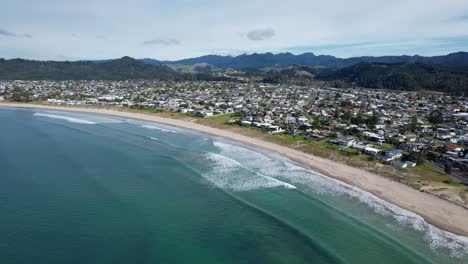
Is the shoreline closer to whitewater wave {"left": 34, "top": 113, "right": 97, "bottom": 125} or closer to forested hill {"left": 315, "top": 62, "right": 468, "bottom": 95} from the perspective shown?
whitewater wave {"left": 34, "top": 113, "right": 97, "bottom": 125}

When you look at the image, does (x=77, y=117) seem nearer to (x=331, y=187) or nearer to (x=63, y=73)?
(x=331, y=187)

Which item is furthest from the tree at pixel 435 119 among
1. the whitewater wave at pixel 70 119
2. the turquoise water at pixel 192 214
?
the whitewater wave at pixel 70 119

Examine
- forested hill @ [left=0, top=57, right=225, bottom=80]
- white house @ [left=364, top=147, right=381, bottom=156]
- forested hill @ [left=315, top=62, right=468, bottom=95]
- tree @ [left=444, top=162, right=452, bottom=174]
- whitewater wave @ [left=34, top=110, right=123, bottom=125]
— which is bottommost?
tree @ [left=444, top=162, right=452, bottom=174]

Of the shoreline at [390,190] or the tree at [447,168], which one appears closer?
the shoreline at [390,190]

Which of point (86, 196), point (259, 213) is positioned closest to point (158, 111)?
point (86, 196)

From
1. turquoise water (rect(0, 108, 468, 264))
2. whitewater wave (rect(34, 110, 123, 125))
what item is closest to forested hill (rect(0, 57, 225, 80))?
whitewater wave (rect(34, 110, 123, 125))

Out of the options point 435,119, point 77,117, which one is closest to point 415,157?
point 435,119

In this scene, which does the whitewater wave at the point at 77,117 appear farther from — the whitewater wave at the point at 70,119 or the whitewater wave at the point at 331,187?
the whitewater wave at the point at 331,187
